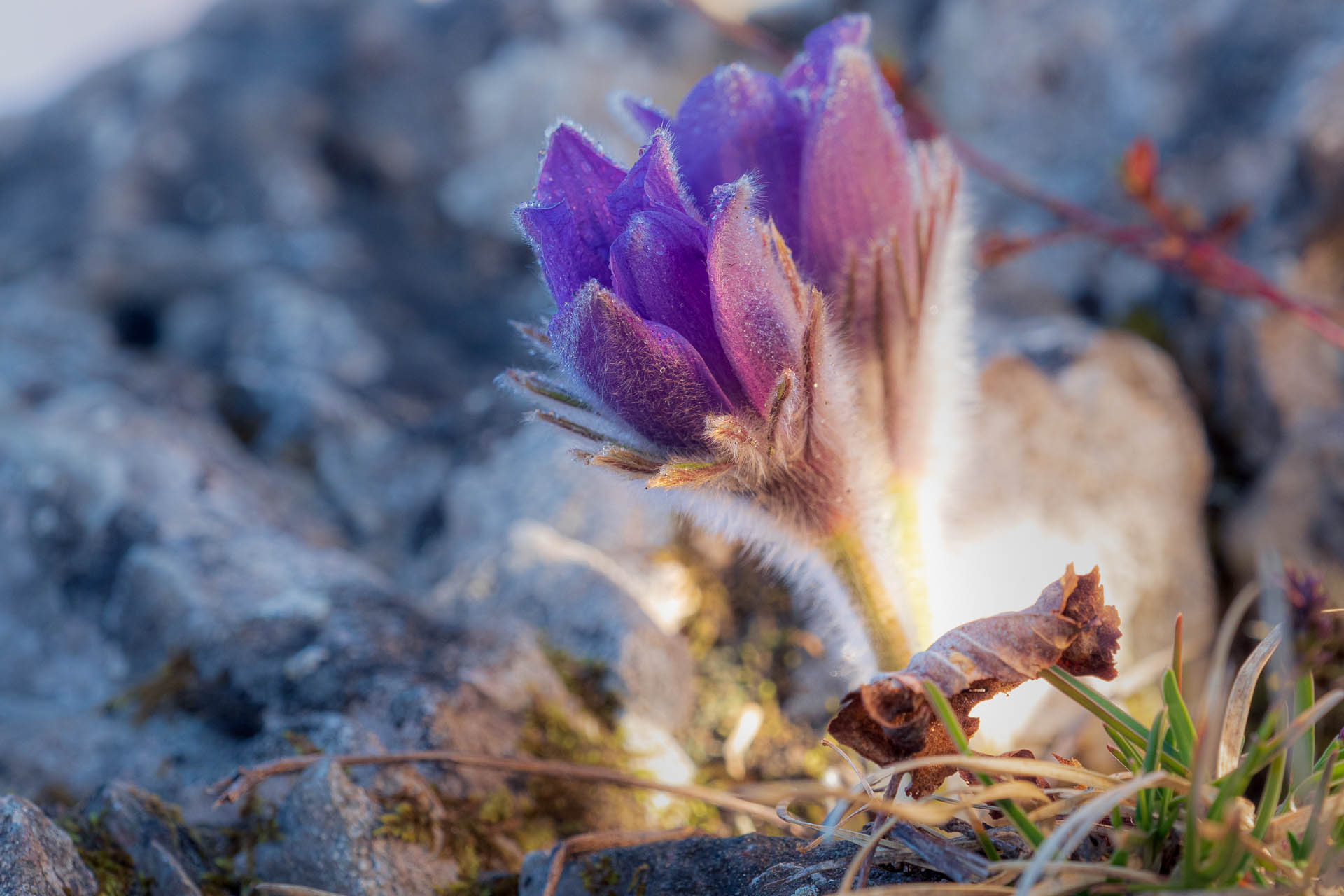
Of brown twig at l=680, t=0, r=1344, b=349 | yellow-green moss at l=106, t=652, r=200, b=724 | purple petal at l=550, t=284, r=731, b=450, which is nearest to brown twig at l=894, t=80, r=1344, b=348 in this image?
brown twig at l=680, t=0, r=1344, b=349

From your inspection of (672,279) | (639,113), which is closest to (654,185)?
(672,279)

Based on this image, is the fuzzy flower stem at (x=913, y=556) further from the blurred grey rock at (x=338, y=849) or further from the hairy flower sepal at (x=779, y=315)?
the blurred grey rock at (x=338, y=849)

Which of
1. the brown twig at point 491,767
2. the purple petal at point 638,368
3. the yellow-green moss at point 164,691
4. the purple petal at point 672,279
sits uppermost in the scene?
the purple petal at point 672,279

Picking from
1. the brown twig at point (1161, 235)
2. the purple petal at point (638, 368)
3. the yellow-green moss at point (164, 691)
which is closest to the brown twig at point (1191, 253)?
the brown twig at point (1161, 235)

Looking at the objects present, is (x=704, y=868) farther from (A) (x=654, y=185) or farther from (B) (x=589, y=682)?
(A) (x=654, y=185)

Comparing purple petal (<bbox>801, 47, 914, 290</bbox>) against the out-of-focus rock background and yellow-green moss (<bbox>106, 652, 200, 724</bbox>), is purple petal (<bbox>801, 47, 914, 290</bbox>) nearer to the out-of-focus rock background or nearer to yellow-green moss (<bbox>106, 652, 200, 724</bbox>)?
the out-of-focus rock background

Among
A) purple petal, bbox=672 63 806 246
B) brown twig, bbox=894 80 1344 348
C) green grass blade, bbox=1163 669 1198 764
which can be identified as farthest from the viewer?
brown twig, bbox=894 80 1344 348

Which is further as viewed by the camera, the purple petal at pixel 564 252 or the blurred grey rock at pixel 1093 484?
the blurred grey rock at pixel 1093 484
